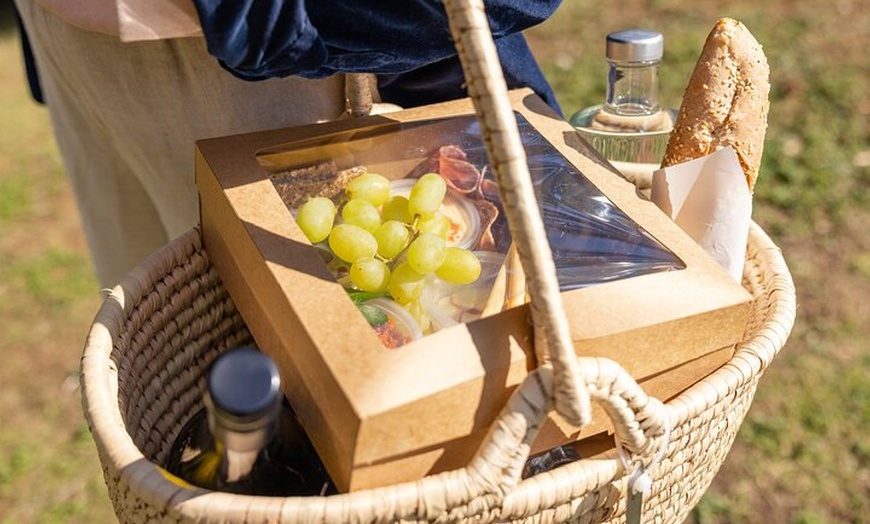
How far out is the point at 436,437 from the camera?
633mm

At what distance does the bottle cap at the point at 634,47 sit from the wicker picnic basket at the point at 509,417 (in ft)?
0.83

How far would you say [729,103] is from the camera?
2.76 feet

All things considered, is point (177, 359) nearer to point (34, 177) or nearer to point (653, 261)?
point (653, 261)

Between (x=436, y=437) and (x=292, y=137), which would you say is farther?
(x=292, y=137)

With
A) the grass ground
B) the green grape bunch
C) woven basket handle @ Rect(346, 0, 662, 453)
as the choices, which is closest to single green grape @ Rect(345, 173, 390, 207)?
the green grape bunch

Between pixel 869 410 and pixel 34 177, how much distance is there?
84.6 inches

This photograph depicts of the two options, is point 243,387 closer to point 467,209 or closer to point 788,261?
point 467,209

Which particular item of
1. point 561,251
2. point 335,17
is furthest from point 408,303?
point 335,17

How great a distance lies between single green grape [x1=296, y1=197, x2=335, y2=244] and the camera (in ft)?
2.49

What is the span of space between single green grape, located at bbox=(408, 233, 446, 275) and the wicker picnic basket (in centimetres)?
12

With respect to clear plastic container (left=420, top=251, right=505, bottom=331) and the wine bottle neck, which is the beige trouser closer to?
clear plastic container (left=420, top=251, right=505, bottom=331)

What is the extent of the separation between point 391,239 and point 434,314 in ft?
0.26

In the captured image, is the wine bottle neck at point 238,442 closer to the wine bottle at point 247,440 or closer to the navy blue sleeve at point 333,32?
the wine bottle at point 247,440

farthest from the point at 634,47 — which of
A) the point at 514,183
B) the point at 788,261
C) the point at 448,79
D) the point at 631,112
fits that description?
the point at 788,261
